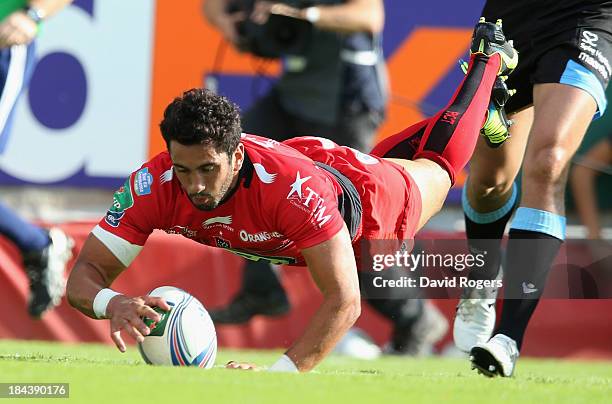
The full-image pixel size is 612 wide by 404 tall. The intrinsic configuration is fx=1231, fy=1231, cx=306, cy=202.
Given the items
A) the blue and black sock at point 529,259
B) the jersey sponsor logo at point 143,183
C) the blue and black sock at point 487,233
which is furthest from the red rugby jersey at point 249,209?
the blue and black sock at point 487,233

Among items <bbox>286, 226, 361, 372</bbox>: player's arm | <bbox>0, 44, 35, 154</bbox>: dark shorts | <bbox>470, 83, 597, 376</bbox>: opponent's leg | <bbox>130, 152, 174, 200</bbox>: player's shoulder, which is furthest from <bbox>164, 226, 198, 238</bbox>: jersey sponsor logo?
<bbox>0, 44, 35, 154</bbox>: dark shorts

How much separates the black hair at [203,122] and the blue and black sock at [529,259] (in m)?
1.42

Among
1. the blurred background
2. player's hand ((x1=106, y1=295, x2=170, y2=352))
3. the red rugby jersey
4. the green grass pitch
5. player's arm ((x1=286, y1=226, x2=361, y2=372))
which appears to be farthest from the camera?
the blurred background

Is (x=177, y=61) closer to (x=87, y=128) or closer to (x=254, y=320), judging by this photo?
(x=87, y=128)

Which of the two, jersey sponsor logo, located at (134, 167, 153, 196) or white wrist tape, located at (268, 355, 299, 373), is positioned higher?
jersey sponsor logo, located at (134, 167, 153, 196)

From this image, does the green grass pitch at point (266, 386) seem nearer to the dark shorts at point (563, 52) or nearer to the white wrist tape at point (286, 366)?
the white wrist tape at point (286, 366)

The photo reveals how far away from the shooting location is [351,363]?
7.93 m

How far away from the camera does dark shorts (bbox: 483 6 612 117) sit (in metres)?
5.91

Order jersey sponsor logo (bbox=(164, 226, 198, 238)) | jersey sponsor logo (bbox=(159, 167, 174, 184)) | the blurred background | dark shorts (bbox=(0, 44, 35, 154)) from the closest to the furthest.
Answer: jersey sponsor logo (bbox=(159, 167, 174, 184)) → jersey sponsor logo (bbox=(164, 226, 198, 238)) → dark shorts (bbox=(0, 44, 35, 154)) → the blurred background

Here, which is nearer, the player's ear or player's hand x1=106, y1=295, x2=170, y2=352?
player's hand x1=106, y1=295, x2=170, y2=352

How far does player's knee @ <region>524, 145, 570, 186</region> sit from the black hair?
1399 mm

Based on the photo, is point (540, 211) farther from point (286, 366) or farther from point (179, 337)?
point (179, 337)

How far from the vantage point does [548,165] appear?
561cm

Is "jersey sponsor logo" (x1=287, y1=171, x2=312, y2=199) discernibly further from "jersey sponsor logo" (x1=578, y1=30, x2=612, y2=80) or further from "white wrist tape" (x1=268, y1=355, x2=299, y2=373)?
"jersey sponsor logo" (x1=578, y1=30, x2=612, y2=80)
